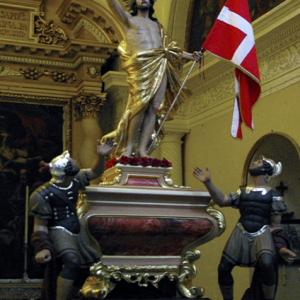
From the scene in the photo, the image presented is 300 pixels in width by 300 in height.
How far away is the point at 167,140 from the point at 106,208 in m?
8.49

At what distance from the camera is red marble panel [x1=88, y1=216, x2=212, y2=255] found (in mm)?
5277

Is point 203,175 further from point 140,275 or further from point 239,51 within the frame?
point 239,51

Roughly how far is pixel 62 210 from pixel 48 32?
9.64 meters

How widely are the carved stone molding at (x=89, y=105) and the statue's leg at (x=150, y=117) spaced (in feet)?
25.2

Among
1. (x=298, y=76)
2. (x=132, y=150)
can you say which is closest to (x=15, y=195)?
(x=298, y=76)

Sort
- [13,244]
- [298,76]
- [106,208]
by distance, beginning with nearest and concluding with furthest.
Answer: [106,208]
[298,76]
[13,244]

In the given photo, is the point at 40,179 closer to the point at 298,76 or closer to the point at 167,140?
the point at 167,140

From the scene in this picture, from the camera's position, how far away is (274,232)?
5.44 metres

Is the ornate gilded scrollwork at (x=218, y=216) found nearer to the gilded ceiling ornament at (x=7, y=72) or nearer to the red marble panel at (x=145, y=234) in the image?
the red marble panel at (x=145, y=234)

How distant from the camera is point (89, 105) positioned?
44.9 feet

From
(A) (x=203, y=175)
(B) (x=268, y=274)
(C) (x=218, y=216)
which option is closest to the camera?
(B) (x=268, y=274)

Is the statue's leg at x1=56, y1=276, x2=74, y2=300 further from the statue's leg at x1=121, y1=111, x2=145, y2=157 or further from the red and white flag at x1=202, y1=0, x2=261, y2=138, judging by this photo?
the red and white flag at x1=202, y1=0, x2=261, y2=138

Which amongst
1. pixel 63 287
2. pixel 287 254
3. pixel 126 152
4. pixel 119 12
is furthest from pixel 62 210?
pixel 119 12

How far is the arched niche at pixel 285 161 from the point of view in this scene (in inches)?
439
